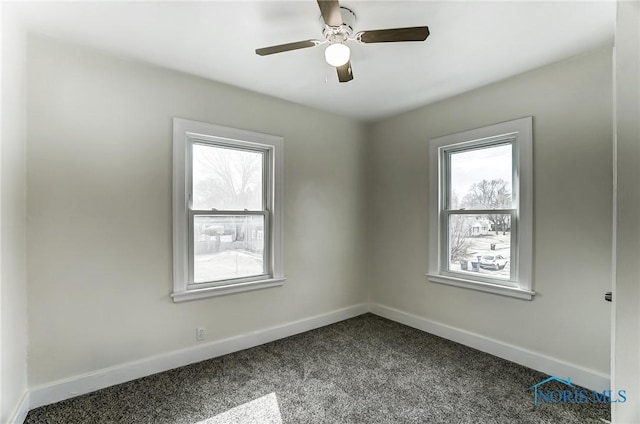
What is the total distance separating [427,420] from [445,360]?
33.9 inches

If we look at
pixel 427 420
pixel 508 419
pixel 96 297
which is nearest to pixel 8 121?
pixel 96 297

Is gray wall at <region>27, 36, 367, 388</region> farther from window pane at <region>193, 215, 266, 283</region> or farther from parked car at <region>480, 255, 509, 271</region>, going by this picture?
parked car at <region>480, 255, 509, 271</region>

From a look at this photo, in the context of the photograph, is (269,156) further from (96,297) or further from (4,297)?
(4,297)

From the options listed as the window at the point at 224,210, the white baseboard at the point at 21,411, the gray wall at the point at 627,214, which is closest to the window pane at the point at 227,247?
the window at the point at 224,210

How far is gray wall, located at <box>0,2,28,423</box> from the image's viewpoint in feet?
5.37

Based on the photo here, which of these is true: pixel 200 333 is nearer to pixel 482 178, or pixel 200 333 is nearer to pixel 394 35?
pixel 394 35

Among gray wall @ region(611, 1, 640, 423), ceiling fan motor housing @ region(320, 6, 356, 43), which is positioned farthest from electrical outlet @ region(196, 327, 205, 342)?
gray wall @ region(611, 1, 640, 423)

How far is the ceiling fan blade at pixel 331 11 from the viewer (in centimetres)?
138

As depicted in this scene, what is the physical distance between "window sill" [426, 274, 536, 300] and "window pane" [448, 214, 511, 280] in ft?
0.39

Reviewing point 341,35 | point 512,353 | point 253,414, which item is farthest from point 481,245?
point 253,414

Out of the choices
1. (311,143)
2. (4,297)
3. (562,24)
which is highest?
(562,24)

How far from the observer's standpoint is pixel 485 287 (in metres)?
2.76

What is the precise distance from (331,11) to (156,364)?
2.74 meters

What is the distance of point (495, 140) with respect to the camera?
278 centimetres
